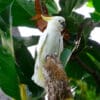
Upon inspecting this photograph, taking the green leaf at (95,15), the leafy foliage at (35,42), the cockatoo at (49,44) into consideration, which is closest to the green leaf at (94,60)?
the leafy foliage at (35,42)

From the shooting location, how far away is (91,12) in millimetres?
1281

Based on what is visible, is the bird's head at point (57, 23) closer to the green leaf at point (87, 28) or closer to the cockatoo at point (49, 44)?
the cockatoo at point (49, 44)

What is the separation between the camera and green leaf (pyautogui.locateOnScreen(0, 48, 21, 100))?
1024 mm

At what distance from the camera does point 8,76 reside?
3.41 ft

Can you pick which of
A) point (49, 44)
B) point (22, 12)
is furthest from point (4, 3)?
point (49, 44)

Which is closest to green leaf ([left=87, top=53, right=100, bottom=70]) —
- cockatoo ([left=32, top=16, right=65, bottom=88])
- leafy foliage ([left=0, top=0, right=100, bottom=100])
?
leafy foliage ([left=0, top=0, right=100, bottom=100])

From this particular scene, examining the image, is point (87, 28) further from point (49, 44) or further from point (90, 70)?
point (49, 44)

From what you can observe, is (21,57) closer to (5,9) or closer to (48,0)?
(5,9)

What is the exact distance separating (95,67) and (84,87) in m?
0.36

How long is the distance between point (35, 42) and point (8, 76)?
0.21m

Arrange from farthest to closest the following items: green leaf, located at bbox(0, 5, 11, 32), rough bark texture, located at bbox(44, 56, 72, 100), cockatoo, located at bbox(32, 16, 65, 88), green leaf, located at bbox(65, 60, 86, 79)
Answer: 1. green leaf, located at bbox(65, 60, 86, 79)
2. green leaf, located at bbox(0, 5, 11, 32)
3. cockatoo, located at bbox(32, 16, 65, 88)
4. rough bark texture, located at bbox(44, 56, 72, 100)

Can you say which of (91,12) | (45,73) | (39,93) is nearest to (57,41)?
(45,73)

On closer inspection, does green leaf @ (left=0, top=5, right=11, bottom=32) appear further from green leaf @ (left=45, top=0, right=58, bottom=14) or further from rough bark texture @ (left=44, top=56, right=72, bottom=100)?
rough bark texture @ (left=44, top=56, right=72, bottom=100)

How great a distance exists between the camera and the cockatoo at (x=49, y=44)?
0.95 m
